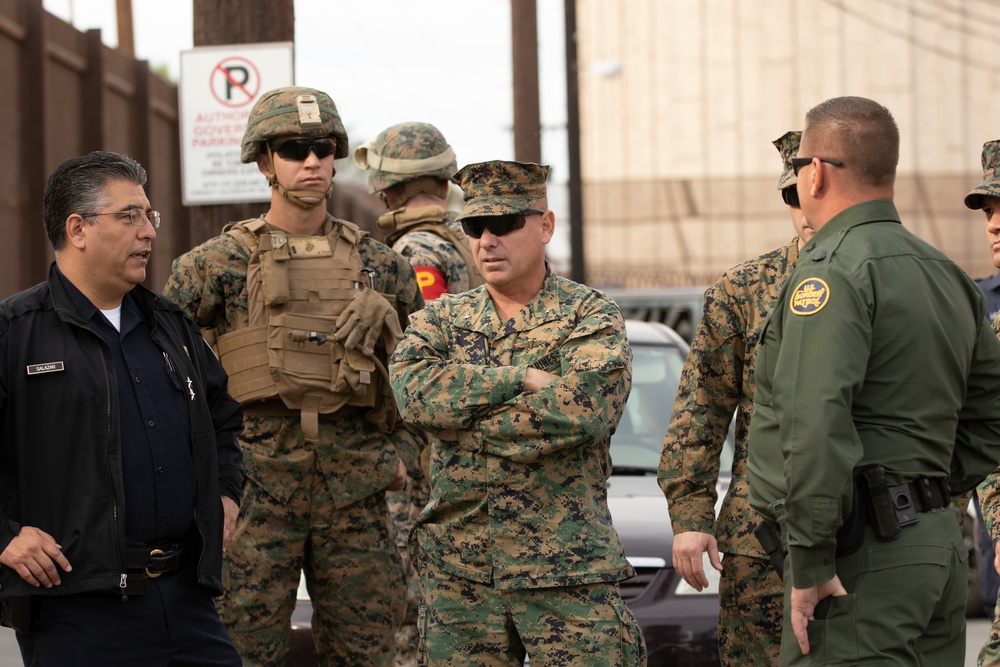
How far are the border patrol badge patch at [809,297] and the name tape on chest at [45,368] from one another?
209 cm

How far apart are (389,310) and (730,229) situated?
28.5m

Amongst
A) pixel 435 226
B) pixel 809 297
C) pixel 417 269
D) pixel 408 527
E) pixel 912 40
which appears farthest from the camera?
pixel 912 40

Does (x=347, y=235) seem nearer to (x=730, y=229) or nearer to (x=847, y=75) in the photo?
(x=730, y=229)

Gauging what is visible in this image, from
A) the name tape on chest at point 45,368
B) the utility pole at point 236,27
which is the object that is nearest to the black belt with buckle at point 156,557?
the name tape on chest at point 45,368

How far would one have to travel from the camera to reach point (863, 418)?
→ 3582 millimetres

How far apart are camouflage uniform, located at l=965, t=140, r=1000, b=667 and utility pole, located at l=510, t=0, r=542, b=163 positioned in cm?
939

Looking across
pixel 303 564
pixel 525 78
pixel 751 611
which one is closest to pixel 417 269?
pixel 303 564

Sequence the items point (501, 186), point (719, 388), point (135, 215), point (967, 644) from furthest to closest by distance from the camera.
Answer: point (967, 644)
point (719, 388)
point (501, 186)
point (135, 215)

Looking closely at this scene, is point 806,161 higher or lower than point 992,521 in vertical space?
higher

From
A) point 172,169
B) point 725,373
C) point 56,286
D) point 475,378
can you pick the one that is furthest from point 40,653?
point 172,169

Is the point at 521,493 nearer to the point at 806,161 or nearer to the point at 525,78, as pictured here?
the point at 806,161

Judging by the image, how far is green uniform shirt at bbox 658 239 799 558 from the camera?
15.3ft

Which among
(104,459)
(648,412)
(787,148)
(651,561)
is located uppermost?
(787,148)

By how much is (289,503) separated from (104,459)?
4.10 feet
